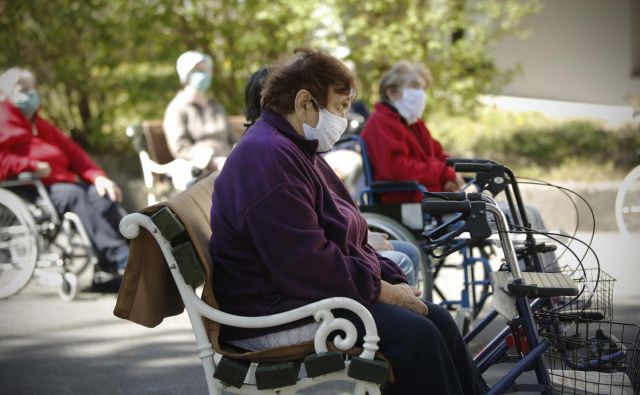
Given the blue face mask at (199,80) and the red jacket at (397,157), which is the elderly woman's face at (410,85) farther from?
the blue face mask at (199,80)

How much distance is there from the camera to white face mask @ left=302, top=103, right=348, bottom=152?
3027 mm

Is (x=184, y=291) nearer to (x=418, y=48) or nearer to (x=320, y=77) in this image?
(x=320, y=77)

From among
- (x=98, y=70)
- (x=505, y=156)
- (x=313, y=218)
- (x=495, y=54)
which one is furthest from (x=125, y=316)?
(x=495, y=54)

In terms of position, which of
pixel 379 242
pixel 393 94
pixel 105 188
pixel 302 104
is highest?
pixel 302 104

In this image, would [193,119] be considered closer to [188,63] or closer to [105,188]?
[188,63]

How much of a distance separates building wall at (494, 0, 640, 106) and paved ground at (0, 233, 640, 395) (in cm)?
552

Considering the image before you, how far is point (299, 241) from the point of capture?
2.78m

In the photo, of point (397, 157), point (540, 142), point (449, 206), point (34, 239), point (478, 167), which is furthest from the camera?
point (540, 142)

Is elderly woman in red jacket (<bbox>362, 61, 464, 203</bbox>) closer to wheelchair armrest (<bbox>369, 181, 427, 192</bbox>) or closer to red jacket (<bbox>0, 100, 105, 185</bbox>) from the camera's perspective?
wheelchair armrest (<bbox>369, 181, 427, 192</bbox>)

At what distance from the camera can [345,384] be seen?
14.6ft

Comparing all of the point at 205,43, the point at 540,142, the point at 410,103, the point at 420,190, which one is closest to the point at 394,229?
the point at 420,190

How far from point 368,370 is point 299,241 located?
0.44 m

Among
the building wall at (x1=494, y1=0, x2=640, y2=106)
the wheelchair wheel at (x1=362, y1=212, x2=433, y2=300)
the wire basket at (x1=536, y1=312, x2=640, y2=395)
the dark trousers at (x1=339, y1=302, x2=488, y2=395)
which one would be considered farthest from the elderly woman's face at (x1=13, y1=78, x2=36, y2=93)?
the building wall at (x1=494, y1=0, x2=640, y2=106)

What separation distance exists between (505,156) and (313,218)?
8.54 metres
